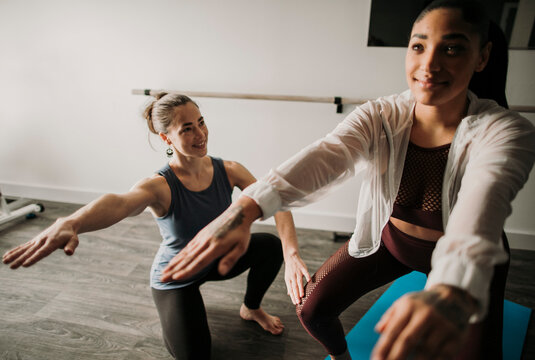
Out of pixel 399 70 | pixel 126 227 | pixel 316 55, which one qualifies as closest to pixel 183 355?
pixel 126 227

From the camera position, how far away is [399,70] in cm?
211

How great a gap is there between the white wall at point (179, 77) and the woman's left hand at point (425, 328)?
1904 mm

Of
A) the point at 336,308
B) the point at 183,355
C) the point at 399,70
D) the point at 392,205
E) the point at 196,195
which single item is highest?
the point at 399,70

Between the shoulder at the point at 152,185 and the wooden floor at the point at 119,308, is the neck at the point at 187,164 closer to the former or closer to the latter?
the shoulder at the point at 152,185

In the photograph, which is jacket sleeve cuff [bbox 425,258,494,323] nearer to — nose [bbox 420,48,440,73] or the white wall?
nose [bbox 420,48,440,73]

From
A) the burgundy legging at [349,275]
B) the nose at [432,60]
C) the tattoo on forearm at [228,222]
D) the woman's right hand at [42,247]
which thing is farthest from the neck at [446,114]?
the woman's right hand at [42,247]

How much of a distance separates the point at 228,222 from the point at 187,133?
2.58 ft

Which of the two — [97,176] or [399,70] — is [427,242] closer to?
[399,70]

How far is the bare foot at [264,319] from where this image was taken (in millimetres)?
1648

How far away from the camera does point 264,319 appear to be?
66.0 inches

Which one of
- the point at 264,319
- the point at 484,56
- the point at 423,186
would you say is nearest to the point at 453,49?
the point at 484,56

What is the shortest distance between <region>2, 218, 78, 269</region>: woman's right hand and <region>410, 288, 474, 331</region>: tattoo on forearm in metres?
0.80

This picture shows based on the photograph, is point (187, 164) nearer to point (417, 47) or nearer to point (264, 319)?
point (264, 319)

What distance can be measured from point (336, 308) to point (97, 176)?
8.46 feet
